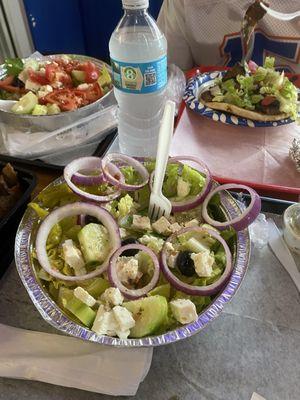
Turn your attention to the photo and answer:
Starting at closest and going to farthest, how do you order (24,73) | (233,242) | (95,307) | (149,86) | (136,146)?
(95,307), (233,242), (149,86), (136,146), (24,73)

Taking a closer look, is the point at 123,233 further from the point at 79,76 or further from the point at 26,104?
the point at 79,76

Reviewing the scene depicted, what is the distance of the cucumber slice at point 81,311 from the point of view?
2.24 ft

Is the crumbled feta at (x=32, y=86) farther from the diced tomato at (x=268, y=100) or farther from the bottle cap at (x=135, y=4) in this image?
the diced tomato at (x=268, y=100)

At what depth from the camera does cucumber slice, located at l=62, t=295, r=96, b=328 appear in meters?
0.68

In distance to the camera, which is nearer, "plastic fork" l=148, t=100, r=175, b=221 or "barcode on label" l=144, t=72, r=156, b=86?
"plastic fork" l=148, t=100, r=175, b=221

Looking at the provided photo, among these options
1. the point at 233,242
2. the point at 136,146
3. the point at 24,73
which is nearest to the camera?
the point at 233,242

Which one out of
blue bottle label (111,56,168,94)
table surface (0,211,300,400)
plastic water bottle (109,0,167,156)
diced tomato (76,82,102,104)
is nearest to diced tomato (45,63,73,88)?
diced tomato (76,82,102,104)

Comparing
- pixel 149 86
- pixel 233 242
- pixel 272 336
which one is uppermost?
pixel 149 86

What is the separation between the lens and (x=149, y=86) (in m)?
1.03

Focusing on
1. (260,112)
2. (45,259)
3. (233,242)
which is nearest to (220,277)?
(233,242)

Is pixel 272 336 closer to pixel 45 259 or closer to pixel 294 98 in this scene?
pixel 45 259

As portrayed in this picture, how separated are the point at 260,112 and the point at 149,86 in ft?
1.65

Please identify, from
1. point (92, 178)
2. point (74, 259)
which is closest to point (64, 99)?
point (92, 178)

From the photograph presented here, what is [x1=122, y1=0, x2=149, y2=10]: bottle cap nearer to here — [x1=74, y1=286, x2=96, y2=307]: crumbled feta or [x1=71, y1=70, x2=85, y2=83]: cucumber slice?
[x1=71, y1=70, x2=85, y2=83]: cucumber slice
